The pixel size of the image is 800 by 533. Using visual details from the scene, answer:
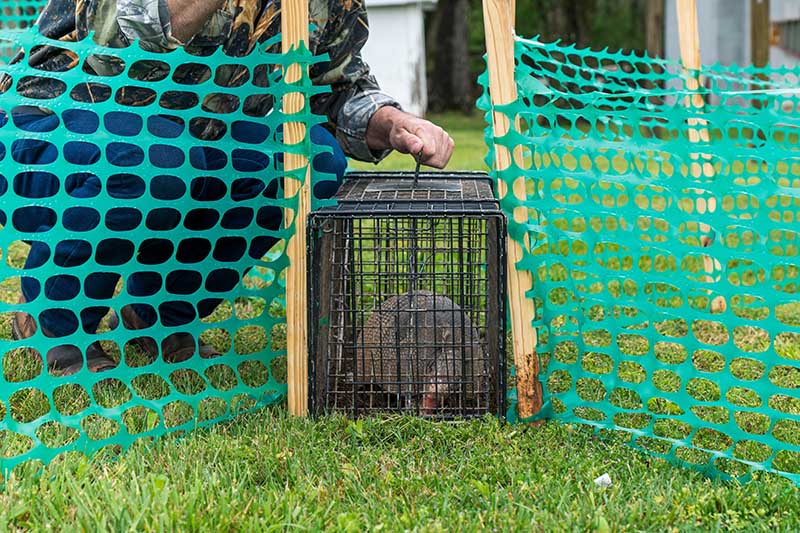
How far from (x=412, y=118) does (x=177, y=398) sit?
119 cm

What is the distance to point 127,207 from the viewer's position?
8.22ft

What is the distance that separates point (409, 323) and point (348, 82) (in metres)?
0.97

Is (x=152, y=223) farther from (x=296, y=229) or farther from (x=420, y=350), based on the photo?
(x=420, y=350)

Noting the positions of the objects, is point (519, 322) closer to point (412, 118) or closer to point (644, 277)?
point (644, 277)

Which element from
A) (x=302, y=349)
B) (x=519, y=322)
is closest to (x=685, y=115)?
(x=519, y=322)

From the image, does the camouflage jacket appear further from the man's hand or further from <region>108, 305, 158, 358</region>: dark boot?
<region>108, 305, 158, 358</region>: dark boot

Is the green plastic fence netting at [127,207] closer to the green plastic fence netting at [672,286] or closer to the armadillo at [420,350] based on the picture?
the armadillo at [420,350]

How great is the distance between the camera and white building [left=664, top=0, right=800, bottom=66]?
49.1 feet

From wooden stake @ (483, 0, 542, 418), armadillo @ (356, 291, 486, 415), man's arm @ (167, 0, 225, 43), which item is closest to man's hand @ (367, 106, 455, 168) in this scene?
wooden stake @ (483, 0, 542, 418)

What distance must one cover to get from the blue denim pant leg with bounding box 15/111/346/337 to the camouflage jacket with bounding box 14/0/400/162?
11 centimetres

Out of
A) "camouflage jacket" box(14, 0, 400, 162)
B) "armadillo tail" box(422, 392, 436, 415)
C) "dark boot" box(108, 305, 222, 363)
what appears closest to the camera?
"camouflage jacket" box(14, 0, 400, 162)

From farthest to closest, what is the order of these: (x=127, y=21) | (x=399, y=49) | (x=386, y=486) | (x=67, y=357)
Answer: (x=399, y=49) → (x=67, y=357) → (x=127, y=21) → (x=386, y=486)

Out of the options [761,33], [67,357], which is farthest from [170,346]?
[761,33]

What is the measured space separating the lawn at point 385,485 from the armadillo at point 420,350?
0.16 meters
